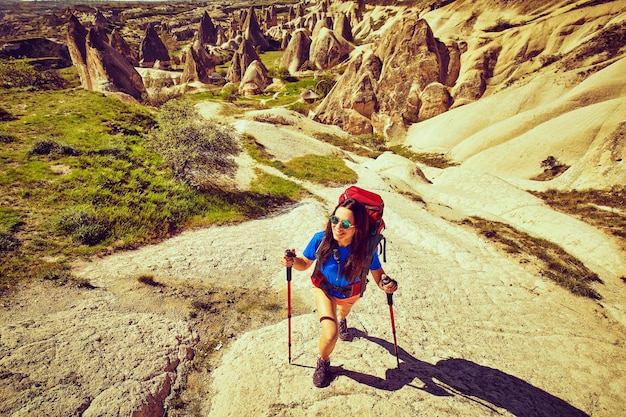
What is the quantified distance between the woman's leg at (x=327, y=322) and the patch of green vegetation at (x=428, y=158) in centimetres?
A: 3571

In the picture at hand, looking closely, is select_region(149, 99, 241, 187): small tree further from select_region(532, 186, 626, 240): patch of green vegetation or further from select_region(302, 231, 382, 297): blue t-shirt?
select_region(532, 186, 626, 240): patch of green vegetation

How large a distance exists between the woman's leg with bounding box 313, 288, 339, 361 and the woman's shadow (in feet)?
3.54

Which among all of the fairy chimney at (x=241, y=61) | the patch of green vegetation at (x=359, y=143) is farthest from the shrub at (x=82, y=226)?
the fairy chimney at (x=241, y=61)

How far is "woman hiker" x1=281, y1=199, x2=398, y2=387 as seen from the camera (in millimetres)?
4617

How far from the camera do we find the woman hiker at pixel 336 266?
4617mm

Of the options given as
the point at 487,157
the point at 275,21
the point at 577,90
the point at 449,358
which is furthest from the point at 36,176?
the point at 275,21

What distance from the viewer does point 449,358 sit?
690 centimetres

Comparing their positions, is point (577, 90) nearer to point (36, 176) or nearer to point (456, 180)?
point (456, 180)

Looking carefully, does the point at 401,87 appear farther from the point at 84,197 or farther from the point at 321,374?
the point at 321,374

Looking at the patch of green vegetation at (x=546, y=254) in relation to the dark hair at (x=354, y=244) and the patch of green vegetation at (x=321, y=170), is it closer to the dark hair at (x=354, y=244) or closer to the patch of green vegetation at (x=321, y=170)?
the patch of green vegetation at (x=321, y=170)

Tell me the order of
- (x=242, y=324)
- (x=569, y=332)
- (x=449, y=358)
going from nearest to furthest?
(x=449, y=358)
(x=242, y=324)
(x=569, y=332)

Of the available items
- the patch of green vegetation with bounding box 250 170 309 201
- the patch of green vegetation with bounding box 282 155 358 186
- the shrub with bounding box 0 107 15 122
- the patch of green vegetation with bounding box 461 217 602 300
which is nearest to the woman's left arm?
the patch of green vegetation with bounding box 461 217 602 300

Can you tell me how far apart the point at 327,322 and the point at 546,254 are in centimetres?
1603

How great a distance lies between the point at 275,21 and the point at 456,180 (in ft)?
537
